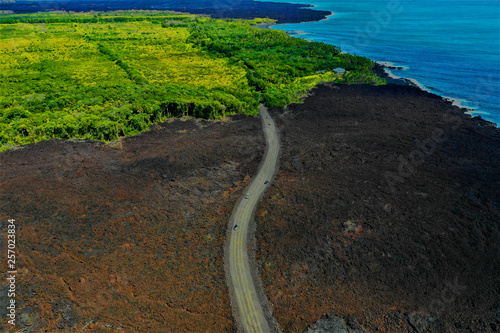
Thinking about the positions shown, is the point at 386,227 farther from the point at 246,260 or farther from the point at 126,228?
the point at 126,228

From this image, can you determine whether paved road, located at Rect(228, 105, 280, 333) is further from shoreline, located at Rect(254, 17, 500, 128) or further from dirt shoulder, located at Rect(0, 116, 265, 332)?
shoreline, located at Rect(254, 17, 500, 128)

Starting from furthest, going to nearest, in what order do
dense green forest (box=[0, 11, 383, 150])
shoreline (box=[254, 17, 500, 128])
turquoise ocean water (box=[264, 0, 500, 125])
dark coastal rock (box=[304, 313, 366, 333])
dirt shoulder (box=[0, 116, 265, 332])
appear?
turquoise ocean water (box=[264, 0, 500, 125]), shoreline (box=[254, 17, 500, 128]), dense green forest (box=[0, 11, 383, 150]), dirt shoulder (box=[0, 116, 265, 332]), dark coastal rock (box=[304, 313, 366, 333])

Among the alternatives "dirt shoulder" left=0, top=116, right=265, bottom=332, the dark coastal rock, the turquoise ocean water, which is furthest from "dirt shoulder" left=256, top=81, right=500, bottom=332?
the turquoise ocean water

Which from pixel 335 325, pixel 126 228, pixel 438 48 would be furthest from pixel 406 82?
pixel 126 228

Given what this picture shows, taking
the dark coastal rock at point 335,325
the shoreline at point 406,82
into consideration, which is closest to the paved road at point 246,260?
the dark coastal rock at point 335,325

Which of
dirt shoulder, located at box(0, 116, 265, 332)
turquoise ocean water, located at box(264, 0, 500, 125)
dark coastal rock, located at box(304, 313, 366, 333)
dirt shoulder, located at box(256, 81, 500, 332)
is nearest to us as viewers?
dark coastal rock, located at box(304, 313, 366, 333)

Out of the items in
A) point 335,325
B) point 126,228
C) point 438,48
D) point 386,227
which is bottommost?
point 335,325

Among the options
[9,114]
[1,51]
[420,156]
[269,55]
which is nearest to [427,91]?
[420,156]
